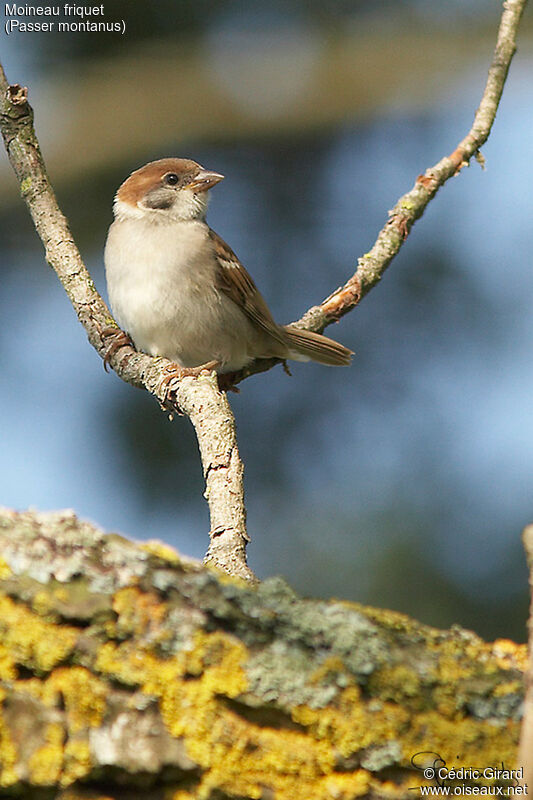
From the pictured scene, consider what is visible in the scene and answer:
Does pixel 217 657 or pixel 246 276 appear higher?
pixel 246 276

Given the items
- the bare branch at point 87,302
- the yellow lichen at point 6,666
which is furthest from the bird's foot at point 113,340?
the yellow lichen at point 6,666

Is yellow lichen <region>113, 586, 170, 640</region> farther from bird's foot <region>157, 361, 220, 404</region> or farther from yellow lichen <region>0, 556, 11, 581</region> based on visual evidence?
bird's foot <region>157, 361, 220, 404</region>

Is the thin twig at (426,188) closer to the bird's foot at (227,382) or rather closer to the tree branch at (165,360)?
the tree branch at (165,360)

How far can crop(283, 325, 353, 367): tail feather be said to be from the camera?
4.20 m

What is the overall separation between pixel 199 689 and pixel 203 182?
3.59 metres

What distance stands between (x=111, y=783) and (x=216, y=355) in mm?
3120

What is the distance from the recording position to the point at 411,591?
500 centimetres

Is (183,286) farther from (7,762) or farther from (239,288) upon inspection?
(7,762)

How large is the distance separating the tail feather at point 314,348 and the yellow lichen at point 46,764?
9.14 feet

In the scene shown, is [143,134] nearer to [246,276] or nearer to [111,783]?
[246,276]

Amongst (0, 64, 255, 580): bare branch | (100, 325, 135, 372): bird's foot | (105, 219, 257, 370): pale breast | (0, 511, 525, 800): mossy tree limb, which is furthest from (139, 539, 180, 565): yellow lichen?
(105, 219, 257, 370): pale breast

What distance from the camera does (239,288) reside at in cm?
473

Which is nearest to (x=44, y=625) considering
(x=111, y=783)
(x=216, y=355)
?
(x=111, y=783)

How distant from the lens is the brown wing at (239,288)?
15.2 ft
